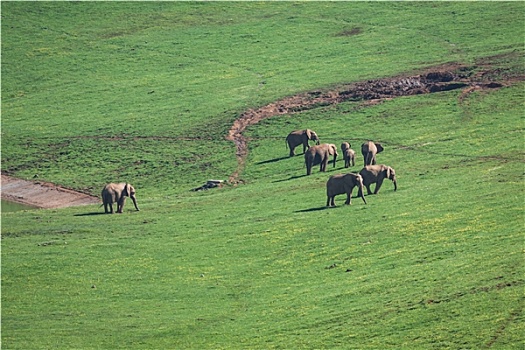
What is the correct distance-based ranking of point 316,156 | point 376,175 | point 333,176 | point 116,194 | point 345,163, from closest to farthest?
1. point 333,176
2. point 376,175
3. point 116,194
4. point 316,156
5. point 345,163

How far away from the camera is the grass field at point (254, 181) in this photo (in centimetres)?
4334

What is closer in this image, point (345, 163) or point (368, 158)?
point (368, 158)

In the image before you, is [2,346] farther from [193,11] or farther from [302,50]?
[193,11]

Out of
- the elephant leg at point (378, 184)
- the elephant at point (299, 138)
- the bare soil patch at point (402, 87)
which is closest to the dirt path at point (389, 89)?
the bare soil patch at point (402, 87)

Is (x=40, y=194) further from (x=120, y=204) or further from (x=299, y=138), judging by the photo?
(x=299, y=138)

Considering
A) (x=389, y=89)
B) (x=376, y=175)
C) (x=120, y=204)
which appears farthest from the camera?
(x=389, y=89)

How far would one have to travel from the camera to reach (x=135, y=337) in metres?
43.6

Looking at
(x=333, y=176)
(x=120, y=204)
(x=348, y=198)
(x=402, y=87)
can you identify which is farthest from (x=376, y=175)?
(x=402, y=87)

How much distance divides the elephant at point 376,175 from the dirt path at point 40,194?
695 inches

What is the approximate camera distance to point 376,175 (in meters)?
59.5

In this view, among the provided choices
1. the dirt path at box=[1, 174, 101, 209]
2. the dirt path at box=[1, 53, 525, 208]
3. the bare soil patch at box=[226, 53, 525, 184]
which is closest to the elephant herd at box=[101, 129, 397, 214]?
the dirt path at box=[1, 53, 525, 208]

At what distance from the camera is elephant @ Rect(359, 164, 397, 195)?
59156 millimetres

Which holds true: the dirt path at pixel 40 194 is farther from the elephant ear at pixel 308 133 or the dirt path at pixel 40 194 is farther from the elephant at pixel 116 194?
the elephant ear at pixel 308 133

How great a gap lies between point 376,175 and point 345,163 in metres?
8.82
